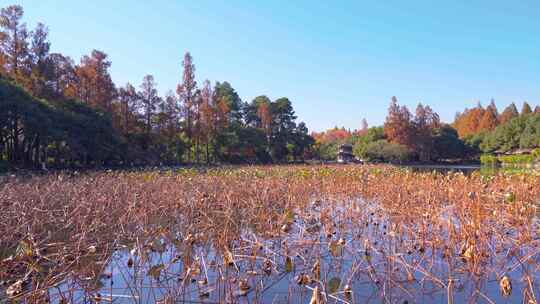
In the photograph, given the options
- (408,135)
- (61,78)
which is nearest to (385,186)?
(61,78)

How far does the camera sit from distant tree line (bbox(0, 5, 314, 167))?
15.7 meters

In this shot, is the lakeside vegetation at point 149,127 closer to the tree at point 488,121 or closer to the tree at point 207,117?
the tree at point 207,117

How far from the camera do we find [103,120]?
18562mm

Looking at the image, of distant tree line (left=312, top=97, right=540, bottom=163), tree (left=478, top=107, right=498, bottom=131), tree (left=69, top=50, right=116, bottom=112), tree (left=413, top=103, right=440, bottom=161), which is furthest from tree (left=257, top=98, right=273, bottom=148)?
tree (left=478, top=107, right=498, bottom=131)

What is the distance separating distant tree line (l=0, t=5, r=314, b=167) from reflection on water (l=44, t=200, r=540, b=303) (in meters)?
13.0

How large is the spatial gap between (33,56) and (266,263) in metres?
19.8

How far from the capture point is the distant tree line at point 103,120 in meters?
15.7

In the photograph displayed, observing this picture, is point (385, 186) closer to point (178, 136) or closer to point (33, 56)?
point (33, 56)

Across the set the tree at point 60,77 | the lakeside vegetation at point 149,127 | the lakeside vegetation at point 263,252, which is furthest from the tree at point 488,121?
the lakeside vegetation at point 263,252

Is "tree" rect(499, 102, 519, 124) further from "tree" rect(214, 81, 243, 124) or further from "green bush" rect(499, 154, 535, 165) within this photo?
"tree" rect(214, 81, 243, 124)

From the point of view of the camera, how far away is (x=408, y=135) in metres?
44.8

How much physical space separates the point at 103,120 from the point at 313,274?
17.6 metres

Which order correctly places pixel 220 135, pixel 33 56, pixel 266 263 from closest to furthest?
1. pixel 266 263
2. pixel 33 56
3. pixel 220 135

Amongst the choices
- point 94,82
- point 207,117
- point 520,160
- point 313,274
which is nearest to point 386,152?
point 520,160
